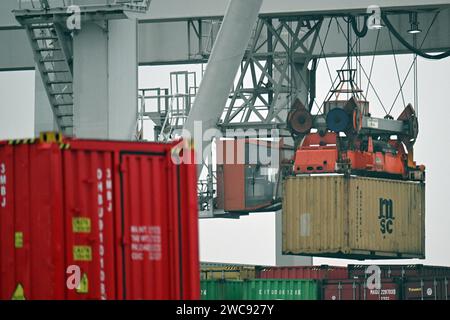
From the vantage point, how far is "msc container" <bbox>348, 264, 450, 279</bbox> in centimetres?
4072

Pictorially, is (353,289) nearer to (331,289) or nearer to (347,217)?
(331,289)

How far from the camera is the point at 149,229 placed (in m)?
17.8

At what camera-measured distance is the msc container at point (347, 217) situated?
40938 mm

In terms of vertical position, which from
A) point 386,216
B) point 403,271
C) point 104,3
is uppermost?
point 104,3

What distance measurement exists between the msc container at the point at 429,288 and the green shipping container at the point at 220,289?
186 inches

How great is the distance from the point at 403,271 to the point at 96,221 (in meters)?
24.5

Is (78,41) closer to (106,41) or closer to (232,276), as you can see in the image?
(106,41)

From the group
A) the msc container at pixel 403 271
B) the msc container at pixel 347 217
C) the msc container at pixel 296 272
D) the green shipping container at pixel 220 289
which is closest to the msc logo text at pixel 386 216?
the msc container at pixel 347 217

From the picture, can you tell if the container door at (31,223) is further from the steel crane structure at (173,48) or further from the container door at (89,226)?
the steel crane structure at (173,48)

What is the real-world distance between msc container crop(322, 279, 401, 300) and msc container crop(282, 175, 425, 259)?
1.71 m

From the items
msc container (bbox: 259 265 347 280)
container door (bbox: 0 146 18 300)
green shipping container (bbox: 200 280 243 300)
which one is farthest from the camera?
msc container (bbox: 259 265 347 280)

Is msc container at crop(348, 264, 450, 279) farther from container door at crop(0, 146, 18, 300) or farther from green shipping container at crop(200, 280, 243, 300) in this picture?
container door at crop(0, 146, 18, 300)

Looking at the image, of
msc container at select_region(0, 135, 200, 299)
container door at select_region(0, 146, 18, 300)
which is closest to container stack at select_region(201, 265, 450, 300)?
msc container at select_region(0, 135, 200, 299)

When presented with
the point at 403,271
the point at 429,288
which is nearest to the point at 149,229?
the point at 429,288
